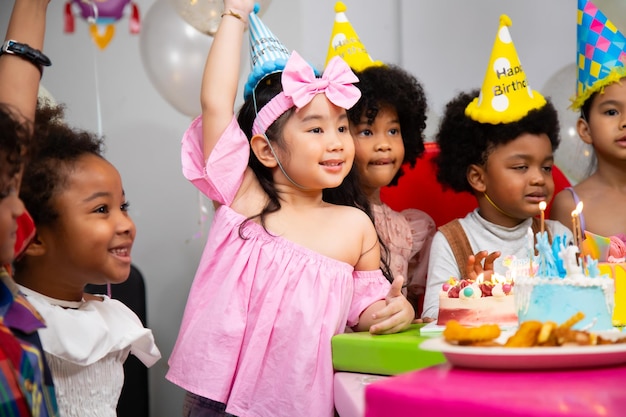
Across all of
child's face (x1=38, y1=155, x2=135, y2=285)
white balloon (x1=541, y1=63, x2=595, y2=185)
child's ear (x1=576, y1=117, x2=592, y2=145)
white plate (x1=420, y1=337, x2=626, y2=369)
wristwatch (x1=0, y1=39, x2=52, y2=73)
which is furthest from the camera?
white balloon (x1=541, y1=63, x2=595, y2=185)

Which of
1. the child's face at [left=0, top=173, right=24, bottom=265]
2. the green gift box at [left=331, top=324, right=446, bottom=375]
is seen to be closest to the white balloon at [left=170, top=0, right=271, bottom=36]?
the green gift box at [left=331, top=324, right=446, bottom=375]

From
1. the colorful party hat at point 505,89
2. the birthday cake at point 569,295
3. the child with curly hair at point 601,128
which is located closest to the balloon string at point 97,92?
the colorful party hat at point 505,89

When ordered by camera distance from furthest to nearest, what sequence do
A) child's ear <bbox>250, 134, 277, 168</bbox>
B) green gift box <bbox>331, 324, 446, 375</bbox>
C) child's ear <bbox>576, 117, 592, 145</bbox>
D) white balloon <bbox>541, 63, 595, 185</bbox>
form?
white balloon <bbox>541, 63, 595, 185</bbox>, child's ear <bbox>576, 117, 592, 145</bbox>, child's ear <bbox>250, 134, 277, 168</bbox>, green gift box <bbox>331, 324, 446, 375</bbox>

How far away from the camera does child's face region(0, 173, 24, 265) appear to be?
3.25ft

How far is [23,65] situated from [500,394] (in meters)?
0.91

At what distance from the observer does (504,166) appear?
208 centimetres

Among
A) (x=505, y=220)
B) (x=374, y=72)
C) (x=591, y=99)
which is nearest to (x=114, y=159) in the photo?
(x=374, y=72)

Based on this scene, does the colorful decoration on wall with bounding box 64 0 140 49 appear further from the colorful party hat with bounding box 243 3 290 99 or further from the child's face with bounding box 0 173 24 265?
the child's face with bounding box 0 173 24 265

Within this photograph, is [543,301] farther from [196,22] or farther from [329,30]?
[329,30]

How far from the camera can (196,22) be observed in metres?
2.25

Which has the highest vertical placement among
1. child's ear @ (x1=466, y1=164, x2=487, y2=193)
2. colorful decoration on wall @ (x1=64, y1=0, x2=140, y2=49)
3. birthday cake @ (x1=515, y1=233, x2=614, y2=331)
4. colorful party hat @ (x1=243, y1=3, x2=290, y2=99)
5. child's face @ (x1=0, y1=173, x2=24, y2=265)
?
colorful decoration on wall @ (x1=64, y1=0, x2=140, y2=49)

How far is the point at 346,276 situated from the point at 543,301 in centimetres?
55

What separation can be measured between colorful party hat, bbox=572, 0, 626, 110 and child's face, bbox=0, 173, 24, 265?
155 centimetres

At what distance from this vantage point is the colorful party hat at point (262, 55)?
5.52ft
